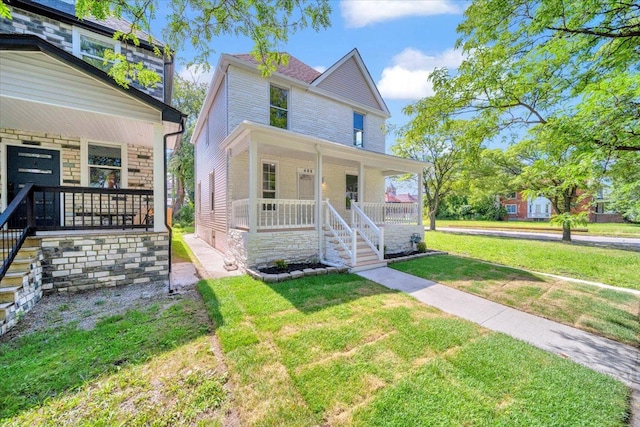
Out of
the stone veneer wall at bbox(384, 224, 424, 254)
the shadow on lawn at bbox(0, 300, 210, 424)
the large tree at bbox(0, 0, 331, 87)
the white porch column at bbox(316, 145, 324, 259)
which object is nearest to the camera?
the shadow on lawn at bbox(0, 300, 210, 424)

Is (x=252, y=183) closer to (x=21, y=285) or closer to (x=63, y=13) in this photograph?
(x=21, y=285)

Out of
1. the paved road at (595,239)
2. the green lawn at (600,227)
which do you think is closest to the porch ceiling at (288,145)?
the paved road at (595,239)

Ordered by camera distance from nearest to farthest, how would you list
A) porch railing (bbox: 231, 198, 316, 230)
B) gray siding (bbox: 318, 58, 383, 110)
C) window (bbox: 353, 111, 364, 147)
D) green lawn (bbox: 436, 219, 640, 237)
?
porch railing (bbox: 231, 198, 316, 230)
gray siding (bbox: 318, 58, 383, 110)
window (bbox: 353, 111, 364, 147)
green lawn (bbox: 436, 219, 640, 237)

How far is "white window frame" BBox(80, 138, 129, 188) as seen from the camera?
7.18 m

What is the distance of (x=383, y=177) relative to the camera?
13195 mm

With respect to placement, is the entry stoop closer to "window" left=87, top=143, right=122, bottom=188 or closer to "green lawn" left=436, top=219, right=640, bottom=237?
"window" left=87, top=143, right=122, bottom=188

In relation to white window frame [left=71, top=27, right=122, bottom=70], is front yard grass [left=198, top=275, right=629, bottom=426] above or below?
below

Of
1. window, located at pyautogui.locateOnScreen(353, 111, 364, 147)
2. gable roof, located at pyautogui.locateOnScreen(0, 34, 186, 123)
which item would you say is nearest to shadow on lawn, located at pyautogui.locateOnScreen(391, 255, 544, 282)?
window, located at pyautogui.locateOnScreen(353, 111, 364, 147)

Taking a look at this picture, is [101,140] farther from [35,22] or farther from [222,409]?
[222,409]

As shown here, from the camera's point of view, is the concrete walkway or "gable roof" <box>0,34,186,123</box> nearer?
the concrete walkway

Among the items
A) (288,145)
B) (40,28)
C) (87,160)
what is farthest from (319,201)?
(40,28)

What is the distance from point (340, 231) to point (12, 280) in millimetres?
7073

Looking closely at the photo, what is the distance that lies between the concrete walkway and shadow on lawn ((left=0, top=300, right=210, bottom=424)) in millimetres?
4459

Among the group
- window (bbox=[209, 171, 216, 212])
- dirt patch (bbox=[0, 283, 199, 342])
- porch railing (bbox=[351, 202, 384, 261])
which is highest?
window (bbox=[209, 171, 216, 212])
